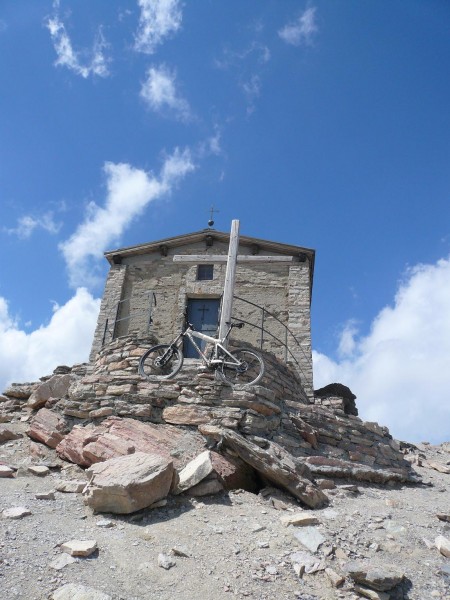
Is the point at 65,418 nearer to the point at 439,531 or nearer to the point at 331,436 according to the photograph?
the point at 331,436

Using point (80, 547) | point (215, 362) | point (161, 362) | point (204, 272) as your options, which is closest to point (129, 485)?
point (80, 547)

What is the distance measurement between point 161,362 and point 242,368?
167 cm

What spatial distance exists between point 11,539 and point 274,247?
42.6 feet

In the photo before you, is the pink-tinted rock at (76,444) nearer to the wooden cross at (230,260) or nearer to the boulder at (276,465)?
the boulder at (276,465)

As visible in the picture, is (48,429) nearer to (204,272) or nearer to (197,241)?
(204,272)

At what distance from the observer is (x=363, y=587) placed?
4.38 m

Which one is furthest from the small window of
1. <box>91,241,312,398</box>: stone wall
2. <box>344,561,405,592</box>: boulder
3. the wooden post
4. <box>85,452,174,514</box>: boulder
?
<box>344,561,405,592</box>: boulder

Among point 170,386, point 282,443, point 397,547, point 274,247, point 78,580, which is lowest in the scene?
point 78,580

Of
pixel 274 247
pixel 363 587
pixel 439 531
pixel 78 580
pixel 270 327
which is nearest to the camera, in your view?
pixel 78 580

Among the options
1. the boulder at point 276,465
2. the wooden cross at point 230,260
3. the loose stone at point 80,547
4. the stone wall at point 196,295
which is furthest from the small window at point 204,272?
the loose stone at point 80,547

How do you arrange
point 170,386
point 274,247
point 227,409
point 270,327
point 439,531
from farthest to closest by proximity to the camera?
point 274,247
point 270,327
point 170,386
point 227,409
point 439,531

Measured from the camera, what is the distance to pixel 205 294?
15.4 meters

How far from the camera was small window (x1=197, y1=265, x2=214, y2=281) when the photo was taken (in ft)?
52.0

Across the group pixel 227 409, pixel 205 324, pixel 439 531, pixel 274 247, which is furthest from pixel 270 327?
pixel 439 531
